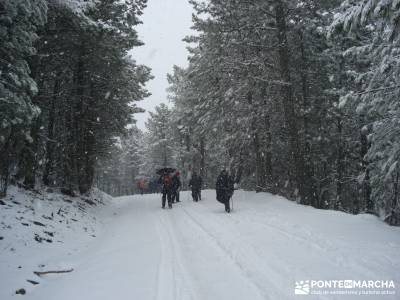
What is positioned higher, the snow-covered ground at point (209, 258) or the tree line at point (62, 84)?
the tree line at point (62, 84)

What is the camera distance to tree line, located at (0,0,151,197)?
26.3 feet

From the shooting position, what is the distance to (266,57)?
17.0 metres

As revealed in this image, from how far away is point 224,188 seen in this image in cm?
1480

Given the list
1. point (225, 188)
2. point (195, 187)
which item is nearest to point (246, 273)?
point (225, 188)

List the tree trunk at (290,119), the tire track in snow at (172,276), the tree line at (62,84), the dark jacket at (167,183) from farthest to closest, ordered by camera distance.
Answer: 1. the dark jacket at (167,183)
2. the tree trunk at (290,119)
3. the tree line at (62,84)
4. the tire track in snow at (172,276)

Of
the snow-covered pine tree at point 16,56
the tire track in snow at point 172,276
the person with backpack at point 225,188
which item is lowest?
the tire track in snow at point 172,276

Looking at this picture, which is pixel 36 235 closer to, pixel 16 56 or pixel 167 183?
pixel 16 56

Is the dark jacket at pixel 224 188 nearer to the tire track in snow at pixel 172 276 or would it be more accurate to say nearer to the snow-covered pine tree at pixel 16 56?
the tire track in snow at pixel 172 276

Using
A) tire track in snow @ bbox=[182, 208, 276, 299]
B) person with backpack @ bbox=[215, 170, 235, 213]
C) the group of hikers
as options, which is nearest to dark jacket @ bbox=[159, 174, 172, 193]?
the group of hikers

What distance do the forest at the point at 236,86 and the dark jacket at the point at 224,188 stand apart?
279 centimetres

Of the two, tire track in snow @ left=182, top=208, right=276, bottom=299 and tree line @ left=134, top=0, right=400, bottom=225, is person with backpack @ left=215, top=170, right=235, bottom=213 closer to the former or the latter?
tree line @ left=134, top=0, right=400, bottom=225

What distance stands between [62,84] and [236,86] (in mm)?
8513

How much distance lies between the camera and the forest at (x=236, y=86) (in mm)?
8484

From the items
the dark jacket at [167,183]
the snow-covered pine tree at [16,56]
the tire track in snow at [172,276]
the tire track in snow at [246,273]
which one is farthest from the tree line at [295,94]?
the snow-covered pine tree at [16,56]
